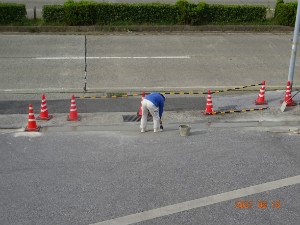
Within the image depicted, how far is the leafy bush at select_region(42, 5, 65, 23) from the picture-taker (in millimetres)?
20797

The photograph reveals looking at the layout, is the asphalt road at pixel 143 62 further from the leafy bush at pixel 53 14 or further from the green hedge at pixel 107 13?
the leafy bush at pixel 53 14

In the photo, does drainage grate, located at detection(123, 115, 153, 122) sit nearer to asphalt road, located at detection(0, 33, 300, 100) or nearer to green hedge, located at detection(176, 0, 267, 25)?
asphalt road, located at detection(0, 33, 300, 100)

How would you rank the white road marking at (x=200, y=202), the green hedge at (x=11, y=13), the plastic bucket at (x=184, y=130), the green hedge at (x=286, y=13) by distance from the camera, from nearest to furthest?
the white road marking at (x=200, y=202)
the plastic bucket at (x=184, y=130)
the green hedge at (x=11, y=13)
the green hedge at (x=286, y=13)

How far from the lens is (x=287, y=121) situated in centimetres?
1289

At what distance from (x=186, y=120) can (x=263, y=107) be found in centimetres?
273

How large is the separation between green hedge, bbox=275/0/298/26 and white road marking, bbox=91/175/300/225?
13.7 metres

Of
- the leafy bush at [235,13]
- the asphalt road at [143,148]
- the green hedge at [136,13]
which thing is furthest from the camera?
the leafy bush at [235,13]

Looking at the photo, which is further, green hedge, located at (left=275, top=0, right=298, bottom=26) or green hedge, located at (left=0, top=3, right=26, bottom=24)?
green hedge, located at (left=275, top=0, right=298, bottom=26)

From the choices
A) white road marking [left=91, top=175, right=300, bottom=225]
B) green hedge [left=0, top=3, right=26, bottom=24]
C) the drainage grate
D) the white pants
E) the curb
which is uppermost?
green hedge [left=0, top=3, right=26, bottom=24]

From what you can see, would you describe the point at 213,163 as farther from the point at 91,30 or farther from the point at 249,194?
the point at 91,30

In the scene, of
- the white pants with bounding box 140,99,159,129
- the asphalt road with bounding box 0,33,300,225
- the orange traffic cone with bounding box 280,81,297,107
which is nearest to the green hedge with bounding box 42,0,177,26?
the asphalt road with bounding box 0,33,300,225

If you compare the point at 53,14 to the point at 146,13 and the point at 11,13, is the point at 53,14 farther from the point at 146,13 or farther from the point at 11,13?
the point at 146,13

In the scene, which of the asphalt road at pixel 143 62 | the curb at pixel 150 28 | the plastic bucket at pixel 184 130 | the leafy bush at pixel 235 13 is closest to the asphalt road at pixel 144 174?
the plastic bucket at pixel 184 130

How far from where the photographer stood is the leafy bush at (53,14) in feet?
68.2
